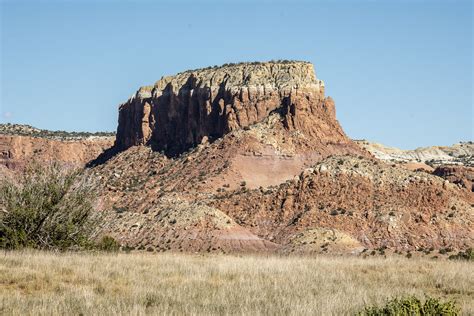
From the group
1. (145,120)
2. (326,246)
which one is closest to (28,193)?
(326,246)

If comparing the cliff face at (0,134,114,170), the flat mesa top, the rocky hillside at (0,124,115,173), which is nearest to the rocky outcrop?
the flat mesa top

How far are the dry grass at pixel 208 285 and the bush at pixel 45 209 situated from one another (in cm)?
443

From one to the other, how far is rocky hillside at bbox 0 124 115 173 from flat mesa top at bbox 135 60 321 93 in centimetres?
3182

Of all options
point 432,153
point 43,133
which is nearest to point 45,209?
point 43,133

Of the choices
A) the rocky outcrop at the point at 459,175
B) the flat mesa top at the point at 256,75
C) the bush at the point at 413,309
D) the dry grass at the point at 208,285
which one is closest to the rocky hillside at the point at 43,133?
the flat mesa top at the point at 256,75

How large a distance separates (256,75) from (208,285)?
8618cm

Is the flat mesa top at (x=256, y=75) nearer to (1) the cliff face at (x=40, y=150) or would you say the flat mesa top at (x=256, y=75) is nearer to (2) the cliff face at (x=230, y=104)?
(2) the cliff face at (x=230, y=104)

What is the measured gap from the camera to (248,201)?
259 ft

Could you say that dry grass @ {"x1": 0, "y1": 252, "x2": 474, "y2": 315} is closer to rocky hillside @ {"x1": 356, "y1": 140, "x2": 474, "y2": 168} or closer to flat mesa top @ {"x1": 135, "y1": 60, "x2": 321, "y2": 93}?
flat mesa top @ {"x1": 135, "y1": 60, "x2": 321, "y2": 93}

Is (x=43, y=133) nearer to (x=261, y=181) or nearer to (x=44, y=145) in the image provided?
(x=44, y=145)

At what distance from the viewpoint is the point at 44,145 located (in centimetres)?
14350

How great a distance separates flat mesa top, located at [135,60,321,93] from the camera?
10075 cm

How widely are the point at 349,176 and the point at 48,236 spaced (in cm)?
5163

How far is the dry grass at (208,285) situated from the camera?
15109 millimetres
